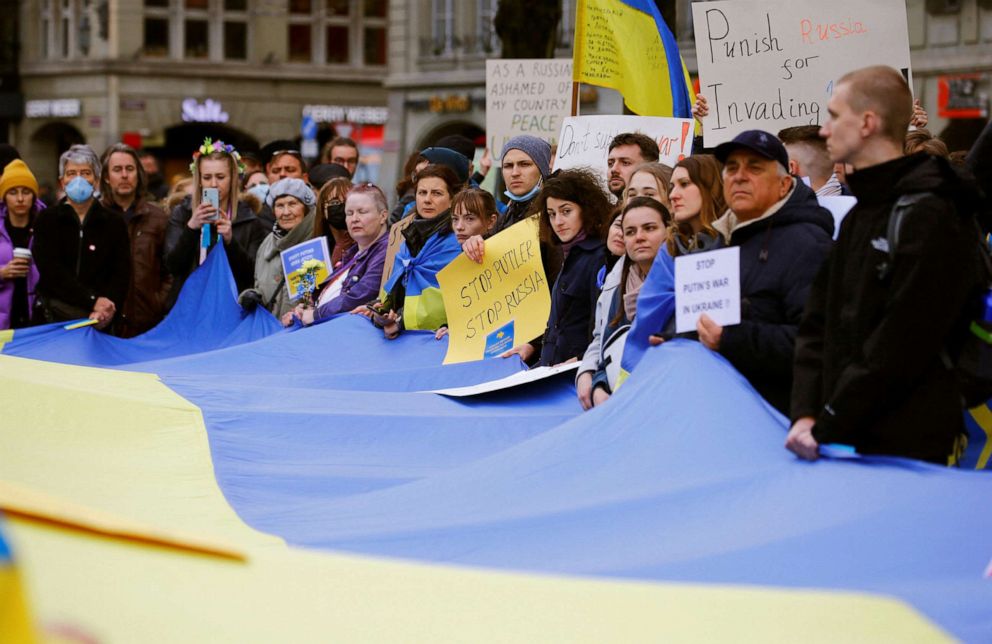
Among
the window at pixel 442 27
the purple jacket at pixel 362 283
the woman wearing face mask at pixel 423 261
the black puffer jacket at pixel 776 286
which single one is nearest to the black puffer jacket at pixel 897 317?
the black puffer jacket at pixel 776 286

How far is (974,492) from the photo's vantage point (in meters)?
4.42

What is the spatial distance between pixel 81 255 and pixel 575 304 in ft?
14.5

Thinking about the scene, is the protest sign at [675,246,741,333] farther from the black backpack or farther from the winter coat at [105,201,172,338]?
the winter coat at [105,201,172,338]

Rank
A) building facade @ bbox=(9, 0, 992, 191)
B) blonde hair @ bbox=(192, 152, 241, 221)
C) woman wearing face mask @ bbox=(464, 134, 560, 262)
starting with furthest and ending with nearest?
building facade @ bbox=(9, 0, 992, 191) < blonde hair @ bbox=(192, 152, 241, 221) < woman wearing face mask @ bbox=(464, 134, 560, 262)

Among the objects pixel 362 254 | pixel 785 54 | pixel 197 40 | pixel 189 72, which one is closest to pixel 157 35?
pixel 197 40

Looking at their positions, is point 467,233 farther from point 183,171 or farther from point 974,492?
point 183,171

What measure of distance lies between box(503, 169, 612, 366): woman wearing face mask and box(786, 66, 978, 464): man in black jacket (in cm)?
266

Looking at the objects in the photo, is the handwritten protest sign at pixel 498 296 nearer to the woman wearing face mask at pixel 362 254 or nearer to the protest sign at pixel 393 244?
the protest sign at pixel 393 244

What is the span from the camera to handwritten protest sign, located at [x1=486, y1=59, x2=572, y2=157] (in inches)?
480

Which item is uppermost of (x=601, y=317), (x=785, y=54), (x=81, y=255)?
(x=785, y=54)

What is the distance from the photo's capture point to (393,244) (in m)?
10.0

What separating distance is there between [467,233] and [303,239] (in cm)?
240

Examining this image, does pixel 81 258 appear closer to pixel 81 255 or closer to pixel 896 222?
pixel 81 255

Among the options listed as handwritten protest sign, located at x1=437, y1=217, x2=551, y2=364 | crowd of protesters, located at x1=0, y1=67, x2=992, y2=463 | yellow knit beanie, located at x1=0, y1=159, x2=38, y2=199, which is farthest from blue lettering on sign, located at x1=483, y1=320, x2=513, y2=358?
yellow knit beanie, located at x1=0, y1=159, x2=38, y2=199
